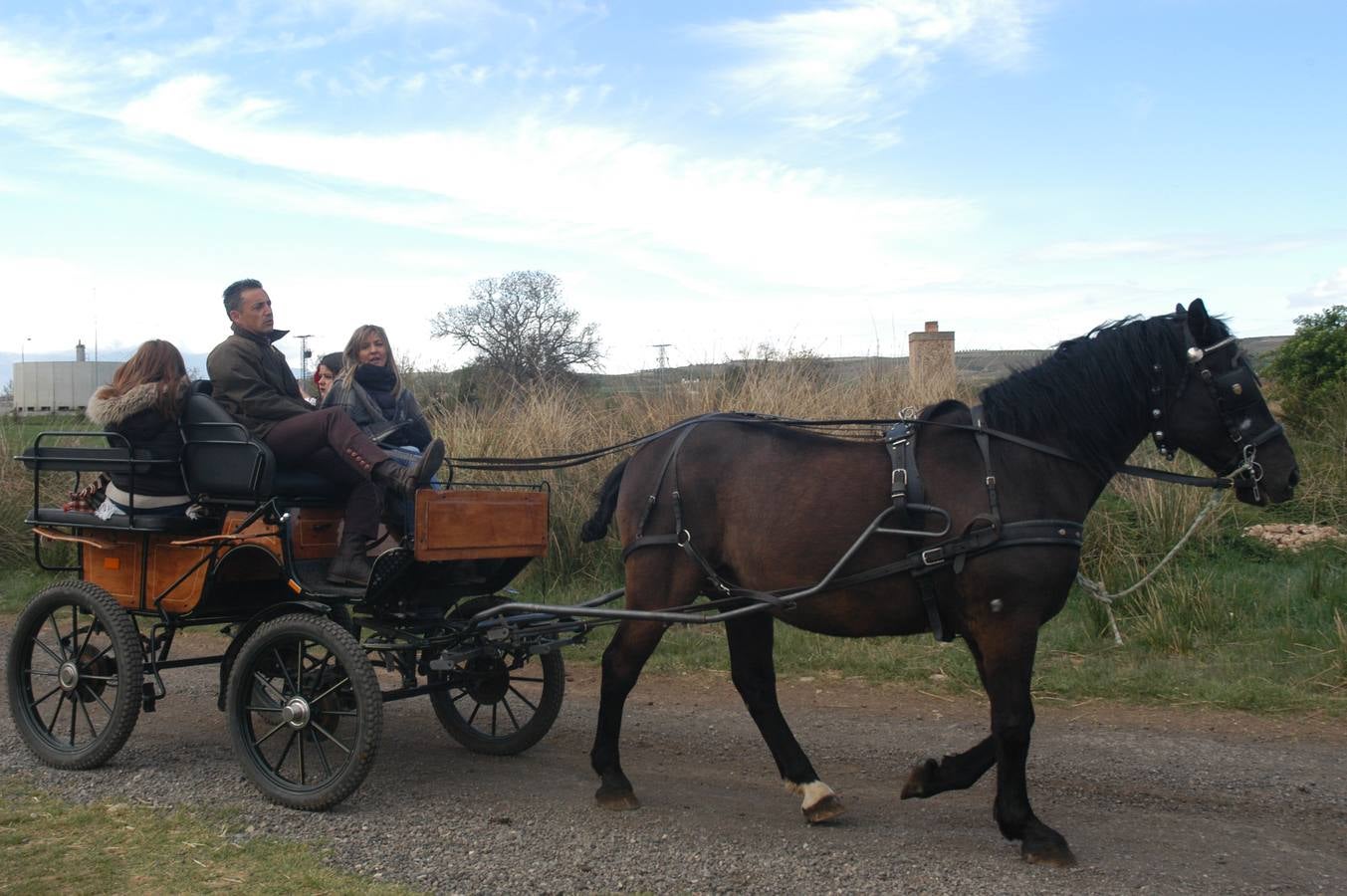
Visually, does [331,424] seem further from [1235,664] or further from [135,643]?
[1235,664]

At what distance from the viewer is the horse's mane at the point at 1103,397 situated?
4.71m

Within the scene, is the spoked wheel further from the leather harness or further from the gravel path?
the leather harness

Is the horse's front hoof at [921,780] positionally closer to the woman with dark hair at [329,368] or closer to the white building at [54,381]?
the woman with dark hair at [329,368]

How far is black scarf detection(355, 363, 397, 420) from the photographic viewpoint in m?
6.25

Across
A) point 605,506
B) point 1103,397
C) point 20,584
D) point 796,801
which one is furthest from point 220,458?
point 20,584

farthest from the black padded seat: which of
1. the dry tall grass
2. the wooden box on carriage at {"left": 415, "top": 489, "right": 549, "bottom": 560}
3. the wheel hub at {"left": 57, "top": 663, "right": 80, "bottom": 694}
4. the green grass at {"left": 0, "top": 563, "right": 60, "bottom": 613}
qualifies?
the green grass at {"left": 0, "top": 563, "right": 60, "bottom": 613}

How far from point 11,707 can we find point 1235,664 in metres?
7.31

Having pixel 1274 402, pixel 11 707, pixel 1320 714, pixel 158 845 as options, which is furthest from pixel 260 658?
pixel 1274 402

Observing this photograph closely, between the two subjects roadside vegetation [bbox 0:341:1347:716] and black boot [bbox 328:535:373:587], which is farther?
roadside vegetation [bbox 0:341:1347:716]

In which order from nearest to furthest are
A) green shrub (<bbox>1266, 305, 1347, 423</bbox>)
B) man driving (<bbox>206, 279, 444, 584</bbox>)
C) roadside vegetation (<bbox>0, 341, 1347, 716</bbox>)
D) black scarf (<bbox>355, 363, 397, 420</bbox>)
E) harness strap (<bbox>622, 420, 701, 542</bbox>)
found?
harness strap (<bbox>622, 420, 701, 542</bbox>), man driving (<bbox>206, 279, 444, 584</bbox>), black scarf (<bbox>355, 363, 397, 420</bbox>), roadside vegetation (<bbox>0, 341, 1347, 716</bbox>), green shrub (<bbox>1266, 305, 1347, 423</bbox>)

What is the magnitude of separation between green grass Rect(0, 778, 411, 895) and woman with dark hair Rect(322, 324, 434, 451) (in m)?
2.18

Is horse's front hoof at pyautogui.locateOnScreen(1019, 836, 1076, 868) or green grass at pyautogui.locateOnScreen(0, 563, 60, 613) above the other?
horse's front hoof at pyautogui.locateOnScreen(1019, 836, 1076, 868)

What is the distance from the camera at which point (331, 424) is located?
5.61m

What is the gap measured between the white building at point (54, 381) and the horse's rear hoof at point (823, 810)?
143 feet
